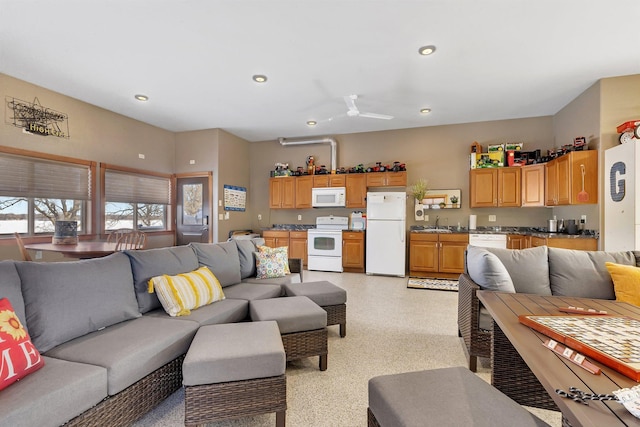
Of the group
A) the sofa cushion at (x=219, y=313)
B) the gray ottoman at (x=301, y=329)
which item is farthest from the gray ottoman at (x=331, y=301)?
the sofa cushion at (x=219, y=313)

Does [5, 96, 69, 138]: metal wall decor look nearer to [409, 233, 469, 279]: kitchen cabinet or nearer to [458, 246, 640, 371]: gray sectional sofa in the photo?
[458, 246, 640, 371]: gray sectional sofa

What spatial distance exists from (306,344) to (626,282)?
2339 millimetres

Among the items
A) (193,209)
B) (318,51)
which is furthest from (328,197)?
(318,51)

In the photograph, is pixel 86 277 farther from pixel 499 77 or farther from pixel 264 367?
pixel 499 77

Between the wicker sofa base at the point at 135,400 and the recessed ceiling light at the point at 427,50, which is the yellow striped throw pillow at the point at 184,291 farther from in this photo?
the recessed ceiling light at the point at 427,50

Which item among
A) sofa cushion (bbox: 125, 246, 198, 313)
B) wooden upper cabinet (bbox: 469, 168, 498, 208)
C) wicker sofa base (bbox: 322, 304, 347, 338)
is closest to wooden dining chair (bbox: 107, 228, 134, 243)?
sofa cushion (bbox: 125, 246, 198, 313)

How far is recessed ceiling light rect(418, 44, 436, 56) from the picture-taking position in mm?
2986

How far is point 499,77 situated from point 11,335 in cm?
499

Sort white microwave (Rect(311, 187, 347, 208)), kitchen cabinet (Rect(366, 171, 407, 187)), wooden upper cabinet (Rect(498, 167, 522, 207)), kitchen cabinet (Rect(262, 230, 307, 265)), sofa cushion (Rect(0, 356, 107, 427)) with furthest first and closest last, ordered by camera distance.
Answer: kitchen cabinet (Rect(262, 230, 307, 265))
white microwave (Rect(311, 187, 347, 208))
kitchen cabinet (Rect(366, 171, 407, 187))
wooden upper cabinet (Rect(498, 167, 522, 207))
sofa cushion (Rect(0, 356, 107, 427))

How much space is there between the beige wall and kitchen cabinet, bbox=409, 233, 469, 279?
24.7 inches

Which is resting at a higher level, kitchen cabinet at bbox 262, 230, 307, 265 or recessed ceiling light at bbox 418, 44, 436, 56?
recessed ceiling light at bbox 418, 44, 436, 56

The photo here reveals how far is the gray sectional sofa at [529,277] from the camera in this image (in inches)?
83.6

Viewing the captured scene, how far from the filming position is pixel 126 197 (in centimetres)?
507

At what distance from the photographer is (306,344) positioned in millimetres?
2092
